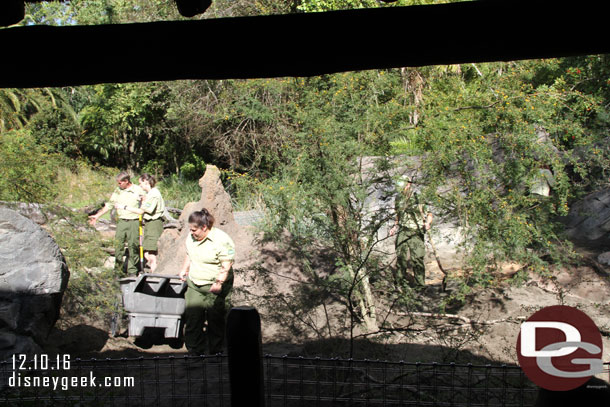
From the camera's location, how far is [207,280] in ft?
18.7

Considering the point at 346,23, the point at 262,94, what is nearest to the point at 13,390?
the point at 346,23

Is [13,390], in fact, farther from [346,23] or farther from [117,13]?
[117,13]

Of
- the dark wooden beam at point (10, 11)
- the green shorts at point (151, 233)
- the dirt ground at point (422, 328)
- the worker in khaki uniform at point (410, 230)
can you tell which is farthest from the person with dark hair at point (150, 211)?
the dark wooden beam at point (10, 11)

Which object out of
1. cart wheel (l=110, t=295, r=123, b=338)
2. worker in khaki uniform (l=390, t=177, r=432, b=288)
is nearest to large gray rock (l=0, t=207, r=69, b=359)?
cart wheel (l=110, t=295, r=123, b=338)

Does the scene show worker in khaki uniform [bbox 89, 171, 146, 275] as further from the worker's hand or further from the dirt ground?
the worker's hand

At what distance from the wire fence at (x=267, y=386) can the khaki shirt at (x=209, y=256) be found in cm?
91

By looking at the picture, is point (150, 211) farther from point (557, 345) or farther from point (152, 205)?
point (557, 345)

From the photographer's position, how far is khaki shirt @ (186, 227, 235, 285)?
223 inches

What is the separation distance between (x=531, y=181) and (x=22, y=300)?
218 inches

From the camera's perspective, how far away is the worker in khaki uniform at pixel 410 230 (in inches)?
228

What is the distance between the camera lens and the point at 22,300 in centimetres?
537

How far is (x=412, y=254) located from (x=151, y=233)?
3787 mm

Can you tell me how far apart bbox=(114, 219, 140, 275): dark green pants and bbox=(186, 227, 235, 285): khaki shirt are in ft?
8.55

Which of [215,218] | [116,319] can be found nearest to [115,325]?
[116,319]
